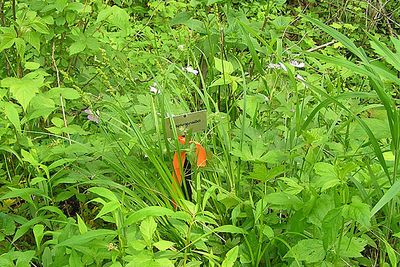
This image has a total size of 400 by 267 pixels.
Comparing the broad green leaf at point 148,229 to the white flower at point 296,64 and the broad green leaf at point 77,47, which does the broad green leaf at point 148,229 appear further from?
the white flower at point 296,64

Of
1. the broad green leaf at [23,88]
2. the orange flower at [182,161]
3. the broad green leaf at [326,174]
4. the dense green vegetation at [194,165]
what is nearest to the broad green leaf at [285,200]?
the dense green vegetation at [194,165]

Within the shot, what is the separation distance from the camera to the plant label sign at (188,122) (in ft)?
5.69

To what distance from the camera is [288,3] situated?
4902 millimetres

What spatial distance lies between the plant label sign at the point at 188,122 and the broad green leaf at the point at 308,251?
0.47 meters

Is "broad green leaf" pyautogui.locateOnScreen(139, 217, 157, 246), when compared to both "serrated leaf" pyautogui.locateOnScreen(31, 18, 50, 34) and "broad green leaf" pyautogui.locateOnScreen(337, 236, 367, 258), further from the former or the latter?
"serrated leaf" pyautogui.locateOnScreen(31, 18, 50, 34)

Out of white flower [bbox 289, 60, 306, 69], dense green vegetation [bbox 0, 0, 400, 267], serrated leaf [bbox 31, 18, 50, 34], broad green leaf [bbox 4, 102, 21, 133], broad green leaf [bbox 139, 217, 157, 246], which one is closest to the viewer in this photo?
broad green leaf [bbox 139, 217, 157, 246]

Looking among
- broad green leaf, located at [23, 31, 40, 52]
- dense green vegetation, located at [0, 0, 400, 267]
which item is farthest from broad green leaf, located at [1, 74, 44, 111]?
broad green leaf, located at [23, 31, 40, 52]

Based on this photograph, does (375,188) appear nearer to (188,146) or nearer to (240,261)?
(240,261)

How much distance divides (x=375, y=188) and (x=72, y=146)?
85 cm

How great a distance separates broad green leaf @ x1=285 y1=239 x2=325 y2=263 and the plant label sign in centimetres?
47

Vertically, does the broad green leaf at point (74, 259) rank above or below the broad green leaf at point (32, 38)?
below

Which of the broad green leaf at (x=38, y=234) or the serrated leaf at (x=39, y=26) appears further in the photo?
the serrated leaf at (x=39, y=26)

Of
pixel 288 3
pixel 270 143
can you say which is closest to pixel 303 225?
pixel 270 143

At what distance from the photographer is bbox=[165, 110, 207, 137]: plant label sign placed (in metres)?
1.73
